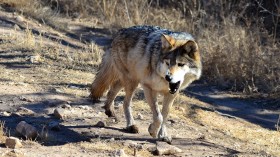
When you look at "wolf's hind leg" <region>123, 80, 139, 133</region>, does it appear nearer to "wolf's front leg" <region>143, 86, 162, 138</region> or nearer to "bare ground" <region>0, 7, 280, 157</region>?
"bare ground" <region>0, 7, 280, 157</region>

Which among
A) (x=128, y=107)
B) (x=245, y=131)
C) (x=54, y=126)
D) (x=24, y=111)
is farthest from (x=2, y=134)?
(x=245, y=131)

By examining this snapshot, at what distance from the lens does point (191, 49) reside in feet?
21.1

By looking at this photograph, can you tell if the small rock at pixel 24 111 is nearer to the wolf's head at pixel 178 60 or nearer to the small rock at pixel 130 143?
the small rock at pixel 130 143

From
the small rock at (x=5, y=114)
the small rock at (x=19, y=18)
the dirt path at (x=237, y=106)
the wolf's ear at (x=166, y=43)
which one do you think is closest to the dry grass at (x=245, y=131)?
the dirt path at (x=237, y=106)

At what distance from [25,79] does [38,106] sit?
1.35 meters

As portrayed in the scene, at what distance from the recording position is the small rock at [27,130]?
19.9 feet

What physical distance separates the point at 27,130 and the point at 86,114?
4.27ft

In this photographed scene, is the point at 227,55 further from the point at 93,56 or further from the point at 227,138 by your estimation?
the point at 227,138

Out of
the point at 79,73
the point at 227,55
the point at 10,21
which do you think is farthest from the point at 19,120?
the point at 10,21

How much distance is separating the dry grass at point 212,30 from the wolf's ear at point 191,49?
4160 millimetres

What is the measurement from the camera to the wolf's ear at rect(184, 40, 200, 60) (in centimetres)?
634

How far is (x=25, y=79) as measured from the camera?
8633 millimetres

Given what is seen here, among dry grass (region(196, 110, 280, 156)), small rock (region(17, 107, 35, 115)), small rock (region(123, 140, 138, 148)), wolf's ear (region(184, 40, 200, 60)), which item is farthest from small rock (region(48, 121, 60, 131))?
dry grass (region(196, 110, 280, 156))

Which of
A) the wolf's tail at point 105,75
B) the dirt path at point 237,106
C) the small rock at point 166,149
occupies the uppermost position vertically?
the wolf's tail at point 105,75
